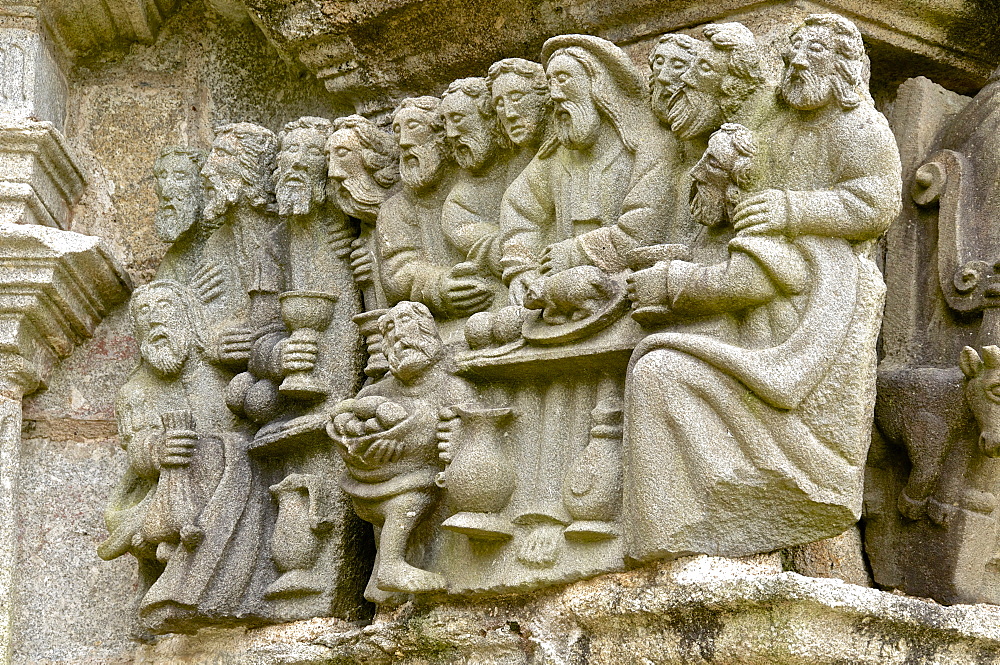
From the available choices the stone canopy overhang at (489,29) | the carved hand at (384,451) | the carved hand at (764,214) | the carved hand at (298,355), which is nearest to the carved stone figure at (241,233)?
the carved hand at (298,355)

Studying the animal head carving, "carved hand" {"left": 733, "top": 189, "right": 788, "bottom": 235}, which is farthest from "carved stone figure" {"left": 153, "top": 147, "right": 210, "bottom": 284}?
the animal head carving

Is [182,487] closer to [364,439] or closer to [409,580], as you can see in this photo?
[364,439]

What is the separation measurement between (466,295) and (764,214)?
1.04m

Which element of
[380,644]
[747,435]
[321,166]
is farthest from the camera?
[321,166]

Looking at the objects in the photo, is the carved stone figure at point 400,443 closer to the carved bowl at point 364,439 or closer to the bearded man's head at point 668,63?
the carved bowl at point 364,439

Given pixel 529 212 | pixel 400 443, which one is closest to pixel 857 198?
pixel 529 212

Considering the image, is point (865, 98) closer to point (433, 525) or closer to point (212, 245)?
point (433, 525)

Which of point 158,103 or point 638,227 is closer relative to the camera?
point 638,227

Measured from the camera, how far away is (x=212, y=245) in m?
5.60

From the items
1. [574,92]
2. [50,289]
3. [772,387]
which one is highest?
[574,92]

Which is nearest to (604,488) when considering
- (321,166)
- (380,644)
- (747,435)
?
(747,435)

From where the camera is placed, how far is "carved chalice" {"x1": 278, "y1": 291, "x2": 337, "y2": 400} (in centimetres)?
515

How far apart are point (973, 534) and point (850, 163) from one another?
101 cm

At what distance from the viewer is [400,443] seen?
4.70 meters
